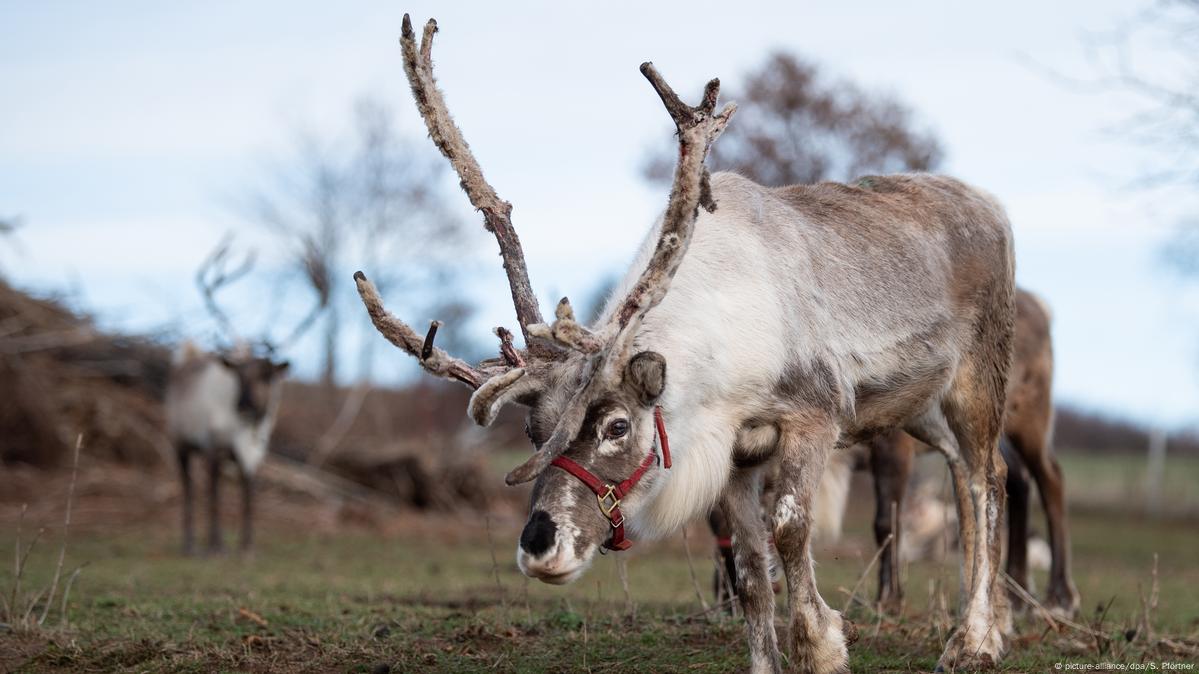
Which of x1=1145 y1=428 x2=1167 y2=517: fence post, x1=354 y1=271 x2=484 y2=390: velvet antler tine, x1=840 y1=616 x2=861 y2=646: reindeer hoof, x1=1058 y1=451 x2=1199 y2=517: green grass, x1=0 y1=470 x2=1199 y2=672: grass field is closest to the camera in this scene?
x1=354 y1=271 x2=484 y2=390: velvet antler tine

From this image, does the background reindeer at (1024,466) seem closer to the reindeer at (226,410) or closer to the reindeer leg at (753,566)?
the reindeer leg at (753,566)

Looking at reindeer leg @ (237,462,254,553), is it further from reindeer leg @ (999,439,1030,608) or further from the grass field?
reindeer leg @ (999,439,1030,608)

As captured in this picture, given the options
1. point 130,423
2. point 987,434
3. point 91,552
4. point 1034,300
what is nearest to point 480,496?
point 130,423

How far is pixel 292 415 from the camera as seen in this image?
20.0m

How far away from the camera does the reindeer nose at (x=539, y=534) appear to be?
435 centimetres

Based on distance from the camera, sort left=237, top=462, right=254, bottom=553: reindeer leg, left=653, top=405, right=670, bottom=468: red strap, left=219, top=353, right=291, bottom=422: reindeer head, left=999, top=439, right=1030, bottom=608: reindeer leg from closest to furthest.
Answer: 1. left=653, top=405, right=670, bottom=468: red strap
2. left=999, top=439, right=1030, bottom=608: reindeer leg
3. left=237, top=462, right=254, bottom=553: reindeer leg
4. left=219, top=353, right=291, bottom=422: reindeer head

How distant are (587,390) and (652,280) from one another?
489mm

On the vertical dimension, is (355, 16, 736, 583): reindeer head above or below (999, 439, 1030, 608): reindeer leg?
above

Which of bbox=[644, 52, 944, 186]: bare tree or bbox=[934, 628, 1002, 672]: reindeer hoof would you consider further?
bbox=[644, 52, 944, 186]: bare tree

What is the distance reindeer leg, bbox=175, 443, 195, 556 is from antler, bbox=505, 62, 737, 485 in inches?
361

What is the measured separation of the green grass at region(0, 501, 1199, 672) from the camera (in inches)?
219

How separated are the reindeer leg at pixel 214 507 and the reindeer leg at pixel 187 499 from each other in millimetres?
194

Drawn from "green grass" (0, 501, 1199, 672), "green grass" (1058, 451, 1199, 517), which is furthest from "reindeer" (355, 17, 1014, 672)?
"green grass" (1058, 451, 1199, 517)

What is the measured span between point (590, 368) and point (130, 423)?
14.8m
